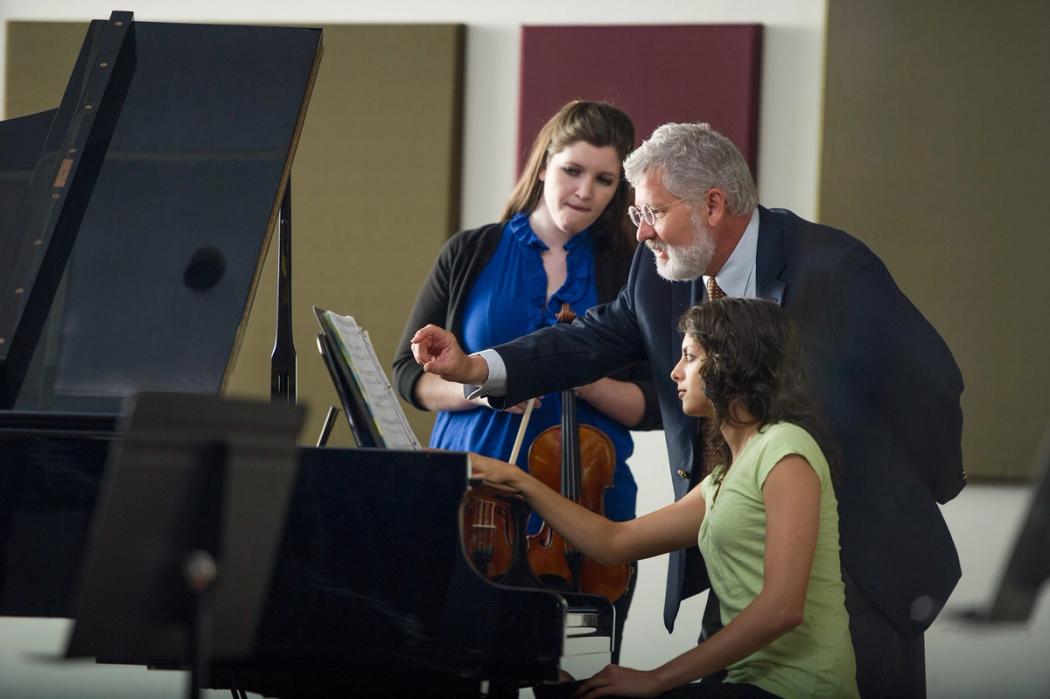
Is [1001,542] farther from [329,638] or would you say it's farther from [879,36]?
[329,638]

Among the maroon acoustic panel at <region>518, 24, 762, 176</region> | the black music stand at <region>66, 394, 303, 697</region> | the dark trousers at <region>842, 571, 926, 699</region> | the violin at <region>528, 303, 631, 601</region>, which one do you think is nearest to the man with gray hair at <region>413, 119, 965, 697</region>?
the dark trousers at <region>842, 571, 926, 699</region>

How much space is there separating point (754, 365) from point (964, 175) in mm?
2020

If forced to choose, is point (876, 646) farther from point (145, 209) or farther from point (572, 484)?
point (145, 209)

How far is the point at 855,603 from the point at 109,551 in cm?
132

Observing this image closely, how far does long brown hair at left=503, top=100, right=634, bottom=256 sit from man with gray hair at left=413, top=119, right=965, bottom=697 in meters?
0.38

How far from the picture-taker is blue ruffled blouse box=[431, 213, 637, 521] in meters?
2.90

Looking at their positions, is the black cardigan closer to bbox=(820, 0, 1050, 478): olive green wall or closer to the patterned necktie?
the patterned necktie

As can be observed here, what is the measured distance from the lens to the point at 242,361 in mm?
4238

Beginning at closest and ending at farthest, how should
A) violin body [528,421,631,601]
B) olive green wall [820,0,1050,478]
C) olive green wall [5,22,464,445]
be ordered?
1. violin body [528,421,631,601]
2. olive green wall [820,0,1050,478]
3. olive green wall [5,22,464,445]

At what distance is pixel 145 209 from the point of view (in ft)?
7.64

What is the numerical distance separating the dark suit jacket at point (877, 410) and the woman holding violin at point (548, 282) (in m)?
0.42

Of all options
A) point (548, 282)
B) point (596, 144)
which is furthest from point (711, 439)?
point (596, 144)

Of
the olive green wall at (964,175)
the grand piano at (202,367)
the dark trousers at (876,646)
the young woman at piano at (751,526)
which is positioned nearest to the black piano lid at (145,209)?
the grand piano at (202,367)

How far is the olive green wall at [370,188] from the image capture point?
4.09 meters
